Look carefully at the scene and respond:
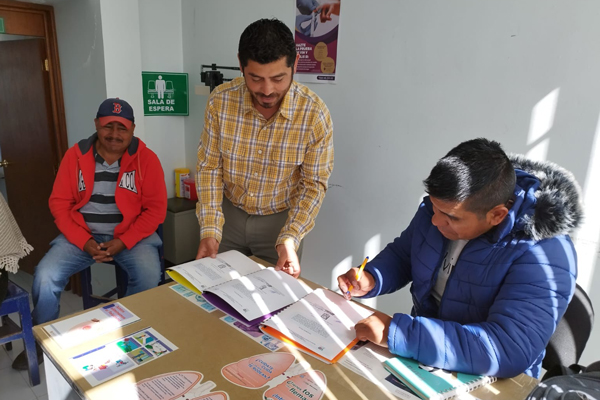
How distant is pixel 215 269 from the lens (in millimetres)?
1452

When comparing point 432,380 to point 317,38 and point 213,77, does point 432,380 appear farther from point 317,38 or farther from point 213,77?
point 213,77

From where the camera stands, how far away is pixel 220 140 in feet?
5.59

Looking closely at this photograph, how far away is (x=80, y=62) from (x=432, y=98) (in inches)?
88.6

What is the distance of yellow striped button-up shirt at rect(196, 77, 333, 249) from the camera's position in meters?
1.66

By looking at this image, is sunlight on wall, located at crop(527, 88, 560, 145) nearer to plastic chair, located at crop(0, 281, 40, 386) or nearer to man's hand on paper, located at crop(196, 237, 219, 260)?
man's hand on paper, located at crop(196, 237, 219, 260)

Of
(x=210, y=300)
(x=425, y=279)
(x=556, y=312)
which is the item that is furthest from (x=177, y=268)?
(x=556, y=312)

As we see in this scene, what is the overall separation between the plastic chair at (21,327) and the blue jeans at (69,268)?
75mm

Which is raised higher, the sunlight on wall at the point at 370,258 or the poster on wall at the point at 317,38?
the poster on wall at the point at 317,38

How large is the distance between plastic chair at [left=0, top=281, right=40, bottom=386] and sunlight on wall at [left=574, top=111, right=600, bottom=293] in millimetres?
2459


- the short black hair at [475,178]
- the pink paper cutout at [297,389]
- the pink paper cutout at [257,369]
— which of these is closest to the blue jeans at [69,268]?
the pink paper cutout at [257,369]

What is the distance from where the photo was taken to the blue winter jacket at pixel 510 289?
97 centimetres

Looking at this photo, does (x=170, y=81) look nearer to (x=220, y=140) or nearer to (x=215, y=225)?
(x=220, y=140)

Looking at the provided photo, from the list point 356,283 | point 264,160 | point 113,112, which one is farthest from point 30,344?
point 356,283

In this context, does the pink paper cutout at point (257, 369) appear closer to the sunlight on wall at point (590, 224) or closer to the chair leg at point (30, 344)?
the sunlight on wall at point (590, 224)
